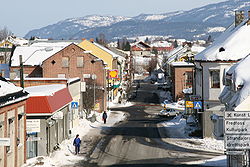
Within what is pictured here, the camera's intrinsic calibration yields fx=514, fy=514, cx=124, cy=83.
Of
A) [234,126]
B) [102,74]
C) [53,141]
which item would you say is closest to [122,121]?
[102,74]

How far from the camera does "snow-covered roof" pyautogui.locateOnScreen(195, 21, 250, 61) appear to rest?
39.1 metres

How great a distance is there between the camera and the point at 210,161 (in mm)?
29906

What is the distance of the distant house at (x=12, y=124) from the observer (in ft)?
77.4

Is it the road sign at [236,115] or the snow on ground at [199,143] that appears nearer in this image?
the road sign at [236,115]

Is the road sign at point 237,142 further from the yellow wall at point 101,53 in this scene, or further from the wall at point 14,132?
the yellow wall at point 101,53

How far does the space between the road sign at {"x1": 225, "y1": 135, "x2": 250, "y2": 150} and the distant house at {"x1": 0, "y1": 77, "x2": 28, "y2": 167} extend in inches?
450

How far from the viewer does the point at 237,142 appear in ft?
47.1

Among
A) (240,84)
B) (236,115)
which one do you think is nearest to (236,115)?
(236,115)

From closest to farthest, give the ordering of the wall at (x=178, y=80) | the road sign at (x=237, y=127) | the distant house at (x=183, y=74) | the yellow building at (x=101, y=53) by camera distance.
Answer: the road sign at (x=237, y=127) < the yellow building at (x=101, y=53) < the distant house at (x=183, y=74) < the wall at (x=178, y=80)

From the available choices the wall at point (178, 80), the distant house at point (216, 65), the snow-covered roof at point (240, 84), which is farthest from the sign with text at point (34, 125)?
the wall at point (178, 80)

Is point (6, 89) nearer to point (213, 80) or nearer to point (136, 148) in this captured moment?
point (136, 148)

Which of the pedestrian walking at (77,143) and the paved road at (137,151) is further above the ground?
the pedestrian walking at (77,143)

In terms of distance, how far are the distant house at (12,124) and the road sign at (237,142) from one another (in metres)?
11.4

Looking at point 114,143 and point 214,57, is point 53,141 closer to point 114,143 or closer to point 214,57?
point 114,143
